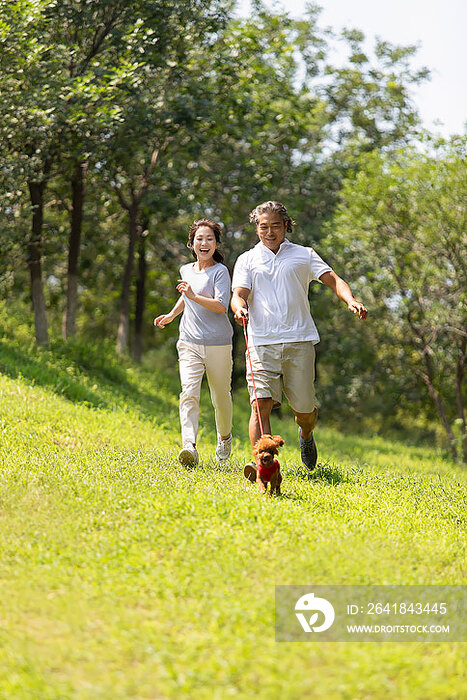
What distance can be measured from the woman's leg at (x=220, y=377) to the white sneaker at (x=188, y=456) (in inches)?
19.6

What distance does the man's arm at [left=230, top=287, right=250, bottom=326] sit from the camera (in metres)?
6.32

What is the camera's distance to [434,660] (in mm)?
3676

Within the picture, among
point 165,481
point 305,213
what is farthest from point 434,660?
point 305,213

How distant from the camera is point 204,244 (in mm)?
7262

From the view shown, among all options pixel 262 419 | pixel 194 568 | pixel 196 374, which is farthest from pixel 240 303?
pixel 194 568

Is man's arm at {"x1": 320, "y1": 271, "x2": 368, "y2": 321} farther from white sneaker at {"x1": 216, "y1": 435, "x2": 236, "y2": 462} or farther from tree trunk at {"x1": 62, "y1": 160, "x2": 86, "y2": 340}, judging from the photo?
tree trunk at {"x1": 62, "y1": 160, "x2": 86, "y2": 340}

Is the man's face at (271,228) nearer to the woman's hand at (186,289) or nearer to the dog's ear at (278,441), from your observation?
the woman's hand at (186,289)

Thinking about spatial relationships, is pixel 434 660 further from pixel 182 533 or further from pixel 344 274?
pixel 344 274

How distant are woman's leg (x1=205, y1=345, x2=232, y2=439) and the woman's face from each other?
86cm

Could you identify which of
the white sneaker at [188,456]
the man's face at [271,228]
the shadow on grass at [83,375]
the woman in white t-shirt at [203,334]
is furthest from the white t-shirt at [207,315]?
the shadow on grass at [83,375]

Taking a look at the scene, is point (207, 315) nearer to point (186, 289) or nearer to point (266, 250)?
point (186, 289)

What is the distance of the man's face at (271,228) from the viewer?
6664mm

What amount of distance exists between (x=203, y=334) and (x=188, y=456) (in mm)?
1147

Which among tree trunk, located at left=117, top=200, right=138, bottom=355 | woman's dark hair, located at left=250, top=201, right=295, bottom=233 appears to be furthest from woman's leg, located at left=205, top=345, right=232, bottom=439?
tree trunk, located at left=117, top=200, right=138, bottom=355
